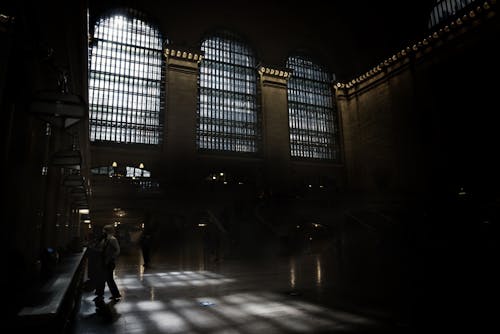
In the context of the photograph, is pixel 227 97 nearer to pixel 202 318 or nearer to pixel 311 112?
pixel 311 112

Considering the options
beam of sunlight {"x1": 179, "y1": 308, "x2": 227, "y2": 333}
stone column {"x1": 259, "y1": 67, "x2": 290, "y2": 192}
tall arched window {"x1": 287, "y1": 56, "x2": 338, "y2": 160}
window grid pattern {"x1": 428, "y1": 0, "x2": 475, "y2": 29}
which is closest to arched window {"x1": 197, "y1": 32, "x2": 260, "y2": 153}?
stone column {"x1": 259, "y1": 67, "x2": 290, "y2": 192}

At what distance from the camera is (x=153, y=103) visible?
74.6 feet

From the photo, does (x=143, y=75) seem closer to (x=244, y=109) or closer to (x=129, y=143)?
(x=129, y=143)

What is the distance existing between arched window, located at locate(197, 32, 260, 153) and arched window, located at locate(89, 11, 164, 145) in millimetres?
3419

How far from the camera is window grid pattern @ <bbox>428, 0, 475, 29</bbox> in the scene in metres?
22.3

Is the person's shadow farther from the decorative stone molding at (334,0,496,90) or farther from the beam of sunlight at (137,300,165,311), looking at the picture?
the decorative stone molding at (334,0,496,90)

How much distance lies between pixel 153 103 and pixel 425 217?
18520mm

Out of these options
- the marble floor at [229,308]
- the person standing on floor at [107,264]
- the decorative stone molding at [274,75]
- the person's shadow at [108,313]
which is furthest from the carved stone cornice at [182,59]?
the person's shadow at [108,313]

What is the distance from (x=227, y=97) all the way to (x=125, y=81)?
7642 mm

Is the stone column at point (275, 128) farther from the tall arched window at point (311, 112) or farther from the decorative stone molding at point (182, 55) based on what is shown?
the decorative stone molding at point (182, 55)

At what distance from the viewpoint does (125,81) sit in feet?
73.4

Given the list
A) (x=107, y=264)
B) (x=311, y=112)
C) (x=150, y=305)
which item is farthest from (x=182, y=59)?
(x=150, y=305)

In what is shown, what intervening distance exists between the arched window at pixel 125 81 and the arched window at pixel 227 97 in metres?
3.42

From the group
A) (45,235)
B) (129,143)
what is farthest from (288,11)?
(45,235)
